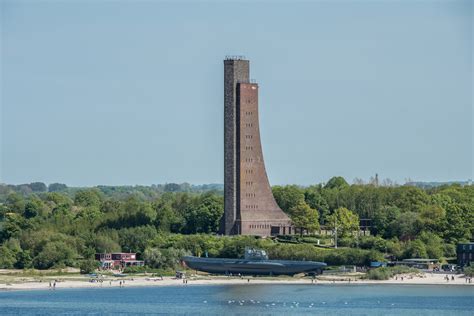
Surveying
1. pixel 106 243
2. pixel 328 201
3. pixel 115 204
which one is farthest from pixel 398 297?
pixel 115 204

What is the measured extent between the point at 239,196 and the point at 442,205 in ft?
79.4

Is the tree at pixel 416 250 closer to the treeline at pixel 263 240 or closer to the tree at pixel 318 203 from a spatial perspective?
the treeline at pixel 263 240

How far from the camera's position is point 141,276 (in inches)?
6019

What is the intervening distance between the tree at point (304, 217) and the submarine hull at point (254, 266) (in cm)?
1395

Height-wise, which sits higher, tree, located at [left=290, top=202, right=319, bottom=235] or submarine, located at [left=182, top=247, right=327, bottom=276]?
tree, located at [left=290, top=202, right=319, bottom=235]

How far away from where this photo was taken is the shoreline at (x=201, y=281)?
468 ft

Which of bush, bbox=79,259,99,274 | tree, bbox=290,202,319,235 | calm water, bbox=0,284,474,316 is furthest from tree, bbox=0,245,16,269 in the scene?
tree, bbox=290,202,319,235

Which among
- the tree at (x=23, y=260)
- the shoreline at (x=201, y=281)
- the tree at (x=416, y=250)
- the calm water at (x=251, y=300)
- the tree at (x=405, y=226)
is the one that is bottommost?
the calm water at (x=251, y=300)

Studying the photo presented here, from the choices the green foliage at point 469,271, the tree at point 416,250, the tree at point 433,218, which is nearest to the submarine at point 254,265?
the tree at point 416,250

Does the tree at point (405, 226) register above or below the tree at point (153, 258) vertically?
above

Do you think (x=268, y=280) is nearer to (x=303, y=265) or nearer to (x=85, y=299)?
(x=303, y=265)

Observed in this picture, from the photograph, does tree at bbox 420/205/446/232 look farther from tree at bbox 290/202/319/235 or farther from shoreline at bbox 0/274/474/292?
shoreline at bbox 0/274/474/292

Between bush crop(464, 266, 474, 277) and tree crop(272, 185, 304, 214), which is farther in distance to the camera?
tree crop(272, 185, 304, 214)

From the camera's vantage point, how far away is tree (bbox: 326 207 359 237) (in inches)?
6658
